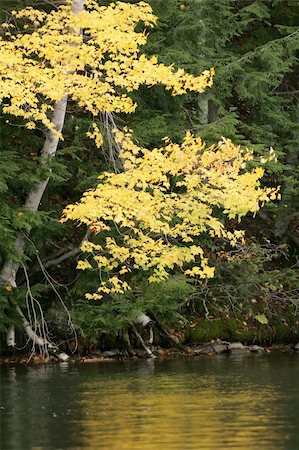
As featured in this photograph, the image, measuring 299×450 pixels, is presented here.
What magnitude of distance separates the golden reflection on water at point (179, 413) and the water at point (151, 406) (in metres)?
0.01

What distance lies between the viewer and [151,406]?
1417cm

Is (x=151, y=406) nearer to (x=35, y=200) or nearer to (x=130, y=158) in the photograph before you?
(x=130, y=158)

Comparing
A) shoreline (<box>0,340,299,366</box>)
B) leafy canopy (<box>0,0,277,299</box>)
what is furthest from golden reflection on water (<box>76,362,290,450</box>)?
shoreline (<box>0,340,299,366</box>)

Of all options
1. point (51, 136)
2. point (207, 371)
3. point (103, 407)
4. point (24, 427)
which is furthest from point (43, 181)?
point (24, 427)

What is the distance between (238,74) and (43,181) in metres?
5.97

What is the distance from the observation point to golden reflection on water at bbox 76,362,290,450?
11.4m

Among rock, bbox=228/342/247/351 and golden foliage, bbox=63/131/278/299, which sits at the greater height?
golden foliage, bbox=63/131/278/299

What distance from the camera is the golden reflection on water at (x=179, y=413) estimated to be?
1141 cm

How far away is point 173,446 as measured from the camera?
36.4 ft

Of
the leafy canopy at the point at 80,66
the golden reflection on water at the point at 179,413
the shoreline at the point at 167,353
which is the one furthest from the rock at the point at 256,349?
the leafy canopy at the point at 80,66

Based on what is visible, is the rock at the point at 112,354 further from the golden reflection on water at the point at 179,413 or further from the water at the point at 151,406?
the golden reflection on water at the point at 179,413

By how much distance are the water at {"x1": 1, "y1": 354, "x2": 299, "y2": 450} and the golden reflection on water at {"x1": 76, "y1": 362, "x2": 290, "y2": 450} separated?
1cm

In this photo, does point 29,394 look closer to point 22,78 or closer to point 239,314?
point 22,78

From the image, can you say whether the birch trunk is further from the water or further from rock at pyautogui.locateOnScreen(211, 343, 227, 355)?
rock at pyautogui.locateOnScreen(211, 343, 227, 355)
